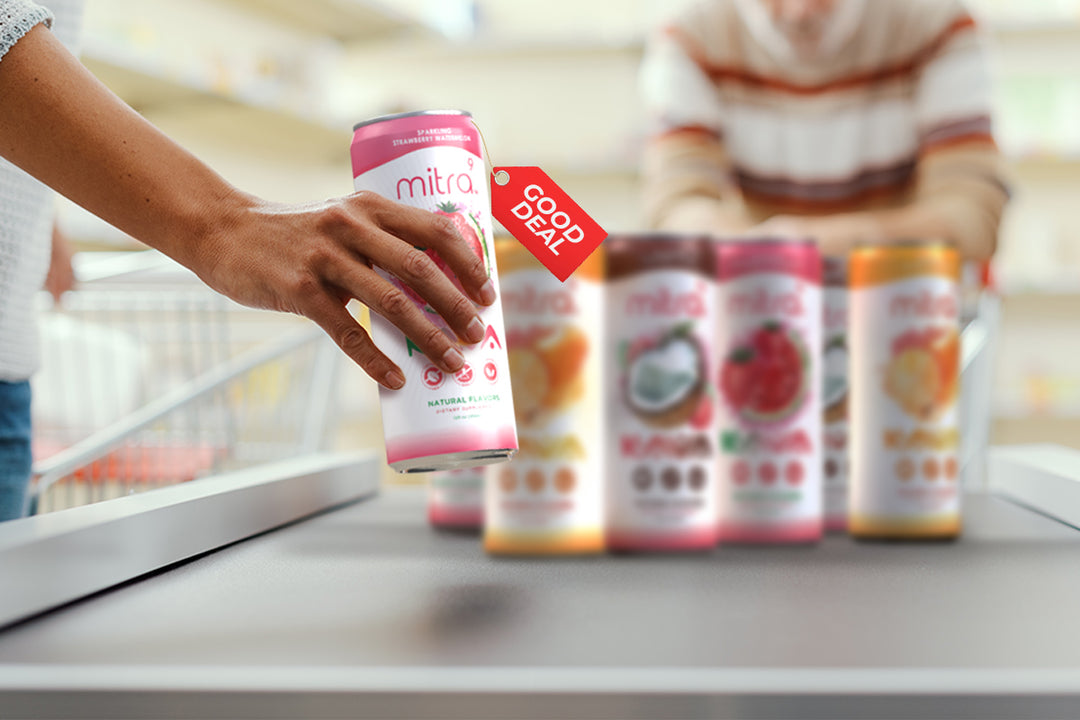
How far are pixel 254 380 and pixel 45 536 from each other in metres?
1.84

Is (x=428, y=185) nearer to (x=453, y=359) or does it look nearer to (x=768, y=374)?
(x=453, y=359)

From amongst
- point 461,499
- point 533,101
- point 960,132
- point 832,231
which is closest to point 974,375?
point 960,132

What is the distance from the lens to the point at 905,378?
672mm

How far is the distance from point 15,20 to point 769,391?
0.48 metres

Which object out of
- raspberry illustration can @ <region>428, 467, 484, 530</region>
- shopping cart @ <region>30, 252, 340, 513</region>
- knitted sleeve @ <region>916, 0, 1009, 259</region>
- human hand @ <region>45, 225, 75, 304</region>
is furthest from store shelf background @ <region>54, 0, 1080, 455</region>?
raspberry illustration can @ <region>428, 467, 484, 530</region>

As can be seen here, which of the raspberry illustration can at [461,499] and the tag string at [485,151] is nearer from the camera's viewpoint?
the tag string at [485,151]

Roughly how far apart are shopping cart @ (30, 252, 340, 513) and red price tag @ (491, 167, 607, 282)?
904 millimetres

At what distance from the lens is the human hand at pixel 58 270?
3.53 feet

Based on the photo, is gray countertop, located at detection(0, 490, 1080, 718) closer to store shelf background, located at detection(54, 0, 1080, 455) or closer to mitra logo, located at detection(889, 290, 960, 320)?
mitra logo, located at detection(889, 290, 960, 320)

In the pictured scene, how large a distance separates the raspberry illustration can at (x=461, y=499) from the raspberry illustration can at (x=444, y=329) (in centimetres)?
23

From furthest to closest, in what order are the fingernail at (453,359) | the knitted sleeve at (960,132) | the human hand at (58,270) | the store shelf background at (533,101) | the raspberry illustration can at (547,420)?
1. the store shelf background at (533,101)
2. the knitted sleeve at (960,132)
3. the human hand at (58,270)
4. the raspberry illustration can at (547,420)
5. the fingernail at (453,359)

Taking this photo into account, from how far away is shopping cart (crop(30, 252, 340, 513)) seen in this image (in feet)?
4.78

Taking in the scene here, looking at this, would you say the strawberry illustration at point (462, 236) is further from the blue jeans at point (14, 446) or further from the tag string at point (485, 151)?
the blue jeans at point (14, 446)

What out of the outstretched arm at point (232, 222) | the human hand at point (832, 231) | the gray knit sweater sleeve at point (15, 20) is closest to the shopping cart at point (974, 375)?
the human hand at point (832, 231)
